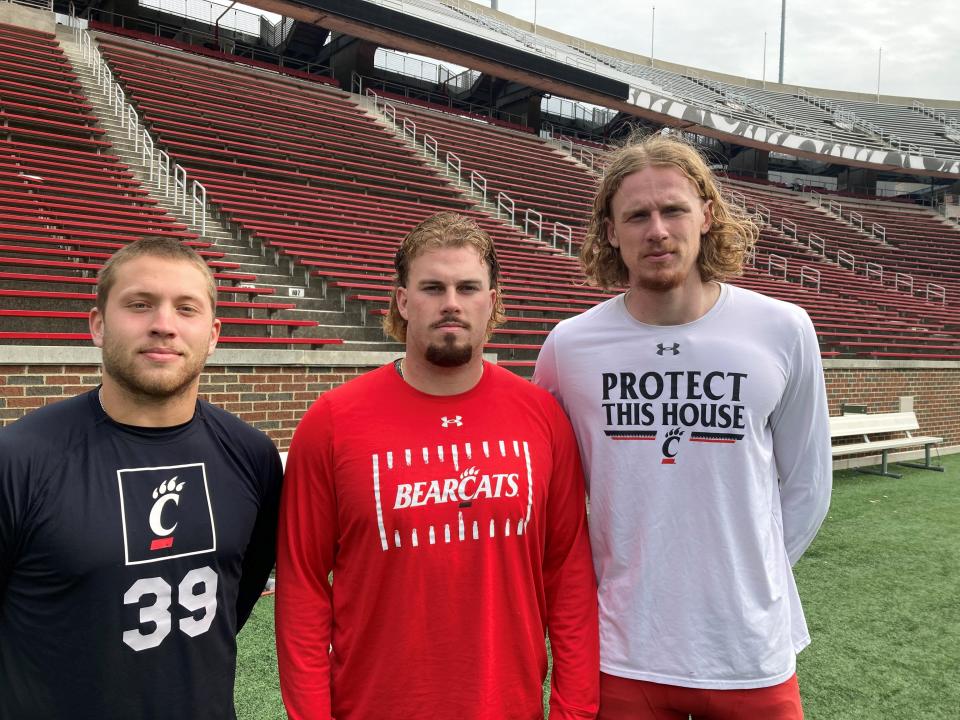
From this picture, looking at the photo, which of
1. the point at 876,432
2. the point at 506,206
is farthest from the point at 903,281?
the point at 876,432

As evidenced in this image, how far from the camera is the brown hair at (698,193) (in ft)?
6.17

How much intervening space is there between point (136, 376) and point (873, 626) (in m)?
4.04

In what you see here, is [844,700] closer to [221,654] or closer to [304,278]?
[221,654]

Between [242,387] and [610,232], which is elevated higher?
[610,232]

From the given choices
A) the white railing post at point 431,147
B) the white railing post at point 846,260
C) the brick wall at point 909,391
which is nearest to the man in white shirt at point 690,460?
the brick wall at point 909,391

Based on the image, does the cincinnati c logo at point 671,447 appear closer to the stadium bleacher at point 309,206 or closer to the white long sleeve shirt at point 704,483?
the white long sleeve shirt at point 704,483

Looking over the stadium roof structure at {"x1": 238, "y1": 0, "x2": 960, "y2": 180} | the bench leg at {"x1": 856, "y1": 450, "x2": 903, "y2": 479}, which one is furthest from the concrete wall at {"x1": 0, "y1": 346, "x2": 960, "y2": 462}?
the stadium roof structure at {"x1": 238, "y1": 0, "x2": 960, "y2": 180}

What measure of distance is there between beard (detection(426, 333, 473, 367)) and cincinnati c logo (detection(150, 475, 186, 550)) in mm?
681

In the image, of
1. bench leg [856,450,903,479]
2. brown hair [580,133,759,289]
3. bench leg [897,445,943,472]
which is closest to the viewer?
brown hair [580,133,759,289]

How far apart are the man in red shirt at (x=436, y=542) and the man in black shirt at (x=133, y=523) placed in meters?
0.17

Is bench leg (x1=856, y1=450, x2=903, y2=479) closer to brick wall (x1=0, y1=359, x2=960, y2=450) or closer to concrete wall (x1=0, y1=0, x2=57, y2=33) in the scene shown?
brick wall (x1=0, y1=359, x2=960, y2=450)

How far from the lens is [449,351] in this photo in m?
1.71

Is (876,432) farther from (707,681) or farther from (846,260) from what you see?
(846,260)

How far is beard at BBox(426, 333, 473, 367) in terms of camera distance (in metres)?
1.71
